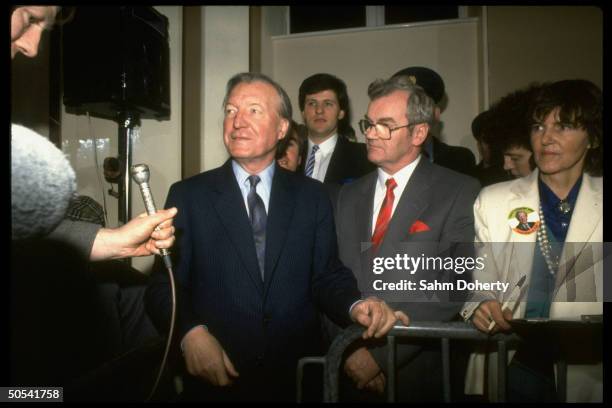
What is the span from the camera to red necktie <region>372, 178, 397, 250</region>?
176 centimetres

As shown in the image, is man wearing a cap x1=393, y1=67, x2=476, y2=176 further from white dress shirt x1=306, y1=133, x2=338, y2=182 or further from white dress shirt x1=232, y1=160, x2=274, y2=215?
white dress shirt x1=232, y1=160, x2=274, y2=215

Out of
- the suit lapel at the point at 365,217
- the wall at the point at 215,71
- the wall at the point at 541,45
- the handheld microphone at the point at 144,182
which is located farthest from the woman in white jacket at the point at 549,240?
the wall at the point at 541,45

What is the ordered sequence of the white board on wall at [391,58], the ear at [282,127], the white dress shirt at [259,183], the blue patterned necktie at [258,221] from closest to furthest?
the blue patterned necktie at [258,221] < the white dress shirt at [259,183] < the ear at [282,127] < the white board on wall at [391,58]

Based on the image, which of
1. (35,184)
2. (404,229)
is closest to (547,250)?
(404,229)

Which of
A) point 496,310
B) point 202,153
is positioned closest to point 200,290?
point 496,310

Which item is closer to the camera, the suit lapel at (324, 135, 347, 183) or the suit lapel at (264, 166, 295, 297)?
the suit lapel at (264, 166, 295, 297)

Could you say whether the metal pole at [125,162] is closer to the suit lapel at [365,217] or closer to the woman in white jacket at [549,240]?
the suit lapel at [365,217]

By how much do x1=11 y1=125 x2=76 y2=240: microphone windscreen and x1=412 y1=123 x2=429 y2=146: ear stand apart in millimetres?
1788

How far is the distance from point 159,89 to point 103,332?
6.91 ft

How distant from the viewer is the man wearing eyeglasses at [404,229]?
1.60m

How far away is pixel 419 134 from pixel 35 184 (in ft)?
6.13

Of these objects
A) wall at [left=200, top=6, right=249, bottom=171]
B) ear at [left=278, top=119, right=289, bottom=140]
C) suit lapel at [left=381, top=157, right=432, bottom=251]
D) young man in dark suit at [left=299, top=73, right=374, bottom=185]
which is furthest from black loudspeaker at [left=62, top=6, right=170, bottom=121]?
suit lapel at [left=381, top=157, right=432, bottom=251]

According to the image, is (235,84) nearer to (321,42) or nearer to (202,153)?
(202,153)

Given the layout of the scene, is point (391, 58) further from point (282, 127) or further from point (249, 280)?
point (249, 280)
